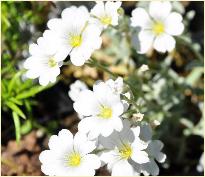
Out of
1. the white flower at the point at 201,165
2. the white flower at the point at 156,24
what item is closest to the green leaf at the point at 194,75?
the white flower at the point at 201,165

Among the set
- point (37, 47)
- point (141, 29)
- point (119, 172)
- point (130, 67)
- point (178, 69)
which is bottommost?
point (178, 69)

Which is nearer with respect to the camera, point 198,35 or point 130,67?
point 130,67

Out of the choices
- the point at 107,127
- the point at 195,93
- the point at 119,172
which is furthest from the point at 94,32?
the point at 195,93

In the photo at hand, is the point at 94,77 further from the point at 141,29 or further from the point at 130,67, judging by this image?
the point at 141,29

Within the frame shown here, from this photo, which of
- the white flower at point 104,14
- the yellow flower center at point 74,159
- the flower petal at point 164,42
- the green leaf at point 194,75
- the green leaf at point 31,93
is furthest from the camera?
the green leaf at point 194,75

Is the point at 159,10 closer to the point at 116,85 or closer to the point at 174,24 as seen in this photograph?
the point at 174,24

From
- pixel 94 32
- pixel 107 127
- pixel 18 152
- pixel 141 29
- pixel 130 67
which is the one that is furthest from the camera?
pixel 130 67

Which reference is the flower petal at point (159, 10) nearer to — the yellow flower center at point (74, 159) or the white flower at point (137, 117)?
the white flower at point (137, 117)
